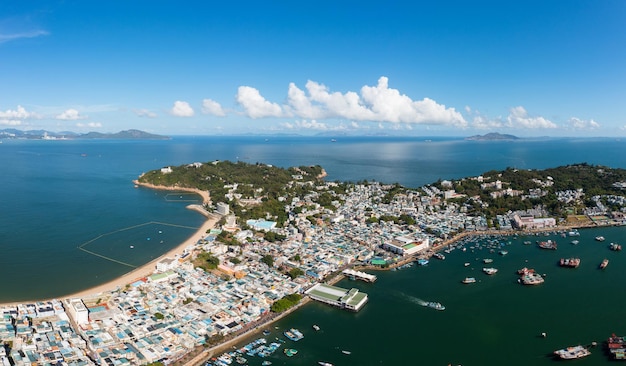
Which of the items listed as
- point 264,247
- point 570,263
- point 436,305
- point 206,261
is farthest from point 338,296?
point 570,263

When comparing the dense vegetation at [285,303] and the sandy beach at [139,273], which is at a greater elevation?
the sandy beach at [139,273]

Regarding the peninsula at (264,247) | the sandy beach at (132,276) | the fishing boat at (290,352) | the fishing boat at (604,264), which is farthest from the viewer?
the fishing boat at (604,264)

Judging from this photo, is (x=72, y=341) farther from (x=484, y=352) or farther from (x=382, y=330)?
(x=484, y=352)

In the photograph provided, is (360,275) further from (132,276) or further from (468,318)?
(132,276)

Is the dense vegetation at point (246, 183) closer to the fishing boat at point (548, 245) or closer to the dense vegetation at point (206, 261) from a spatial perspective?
the dense vegetation at point (206, 261)

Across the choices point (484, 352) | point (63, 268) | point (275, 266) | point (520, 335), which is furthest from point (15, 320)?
point (520, 335)

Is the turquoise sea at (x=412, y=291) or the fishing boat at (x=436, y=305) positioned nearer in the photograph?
the turquoise sea at (x=412, y=291)

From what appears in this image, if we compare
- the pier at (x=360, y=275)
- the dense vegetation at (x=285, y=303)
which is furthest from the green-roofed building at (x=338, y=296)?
the pier at (x=360, y=275)

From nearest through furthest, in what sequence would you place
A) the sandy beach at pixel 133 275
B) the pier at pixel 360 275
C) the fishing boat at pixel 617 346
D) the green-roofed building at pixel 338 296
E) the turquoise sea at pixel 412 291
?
the fishing boat at pixel 617 346, the turquoise sea at pixel 412 291, the green-roofed building at pixel 338 296, the sandy beach at pixel 133 275, the pier at pixel 360 275
